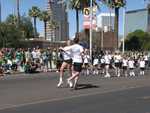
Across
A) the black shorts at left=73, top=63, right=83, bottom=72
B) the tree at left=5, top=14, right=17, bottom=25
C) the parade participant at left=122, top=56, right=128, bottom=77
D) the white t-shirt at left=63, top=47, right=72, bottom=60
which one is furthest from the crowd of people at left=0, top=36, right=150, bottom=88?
the tree at left=5, top=14, right=17, bottom=25

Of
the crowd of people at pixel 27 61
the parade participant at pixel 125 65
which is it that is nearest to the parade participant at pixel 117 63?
the parade participant at pixel 125 65

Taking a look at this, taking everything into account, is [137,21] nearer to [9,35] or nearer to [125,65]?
[9,35]

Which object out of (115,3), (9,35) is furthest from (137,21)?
(115,3)

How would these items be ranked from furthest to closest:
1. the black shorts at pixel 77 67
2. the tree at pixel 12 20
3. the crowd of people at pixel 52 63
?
the tree at pixel 12 20, the crowd of people at pixel 52 63, the black shorts at pixel 77 67

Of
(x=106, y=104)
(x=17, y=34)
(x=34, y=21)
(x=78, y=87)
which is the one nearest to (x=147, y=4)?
(x=17, y=34)

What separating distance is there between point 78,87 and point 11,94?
3063 millimetres

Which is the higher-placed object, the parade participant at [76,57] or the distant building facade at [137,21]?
the distant building facade at [137,21]

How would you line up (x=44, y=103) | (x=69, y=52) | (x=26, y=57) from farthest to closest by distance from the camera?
(x=26, y=57) → (x=69, y=52) → (x=44, y=103)

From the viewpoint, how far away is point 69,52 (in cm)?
1814

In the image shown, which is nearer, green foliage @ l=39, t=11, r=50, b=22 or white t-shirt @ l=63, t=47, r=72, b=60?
white t-shirt @ l=63, t=47, r=72, b=60

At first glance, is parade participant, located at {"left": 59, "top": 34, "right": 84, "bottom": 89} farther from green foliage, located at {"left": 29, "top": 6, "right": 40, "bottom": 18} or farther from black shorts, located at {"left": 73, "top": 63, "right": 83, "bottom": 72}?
green foliage, located at {"left": 29, "top": 6, "right": 40, "bottom": 18}

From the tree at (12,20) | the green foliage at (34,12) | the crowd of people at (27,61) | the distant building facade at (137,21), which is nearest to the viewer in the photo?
the crowd of people at (27,61)

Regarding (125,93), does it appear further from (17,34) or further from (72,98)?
(17,34)

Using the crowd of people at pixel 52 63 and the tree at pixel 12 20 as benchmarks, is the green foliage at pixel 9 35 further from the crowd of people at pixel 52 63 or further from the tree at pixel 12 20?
the crowd of people at pixel 52 63
